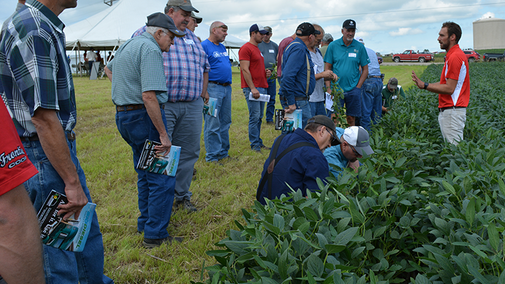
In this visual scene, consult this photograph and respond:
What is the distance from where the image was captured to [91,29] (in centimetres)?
2350

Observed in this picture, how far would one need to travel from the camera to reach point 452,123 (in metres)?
4.45

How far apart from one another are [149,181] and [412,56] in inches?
2083

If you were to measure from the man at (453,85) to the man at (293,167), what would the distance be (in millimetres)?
2575

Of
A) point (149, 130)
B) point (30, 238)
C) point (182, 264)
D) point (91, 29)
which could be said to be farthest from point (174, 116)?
point (91, 29)

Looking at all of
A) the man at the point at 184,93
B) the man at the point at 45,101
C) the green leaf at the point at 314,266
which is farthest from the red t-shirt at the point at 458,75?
the man at the point at 45,101

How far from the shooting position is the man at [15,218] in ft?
3.41

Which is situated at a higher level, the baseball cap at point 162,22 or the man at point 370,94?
the baseball cap at point 162,22

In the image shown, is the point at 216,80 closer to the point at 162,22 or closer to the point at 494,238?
the point at 162,22

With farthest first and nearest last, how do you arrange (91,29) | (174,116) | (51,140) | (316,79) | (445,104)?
(91,29), (316,79), (445,104), (174,116), (51,140)

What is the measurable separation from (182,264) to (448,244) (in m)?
2.12

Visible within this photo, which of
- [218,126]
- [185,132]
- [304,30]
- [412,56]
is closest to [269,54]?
[304,30]

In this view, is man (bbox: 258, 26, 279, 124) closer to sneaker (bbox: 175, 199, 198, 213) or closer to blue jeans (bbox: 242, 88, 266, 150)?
blue jeans (bbox: 242, 88, 266, 150)

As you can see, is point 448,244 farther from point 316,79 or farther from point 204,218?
point 316,79

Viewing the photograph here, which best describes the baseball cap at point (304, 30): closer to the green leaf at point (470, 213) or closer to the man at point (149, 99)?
the man at point (149, 99)
